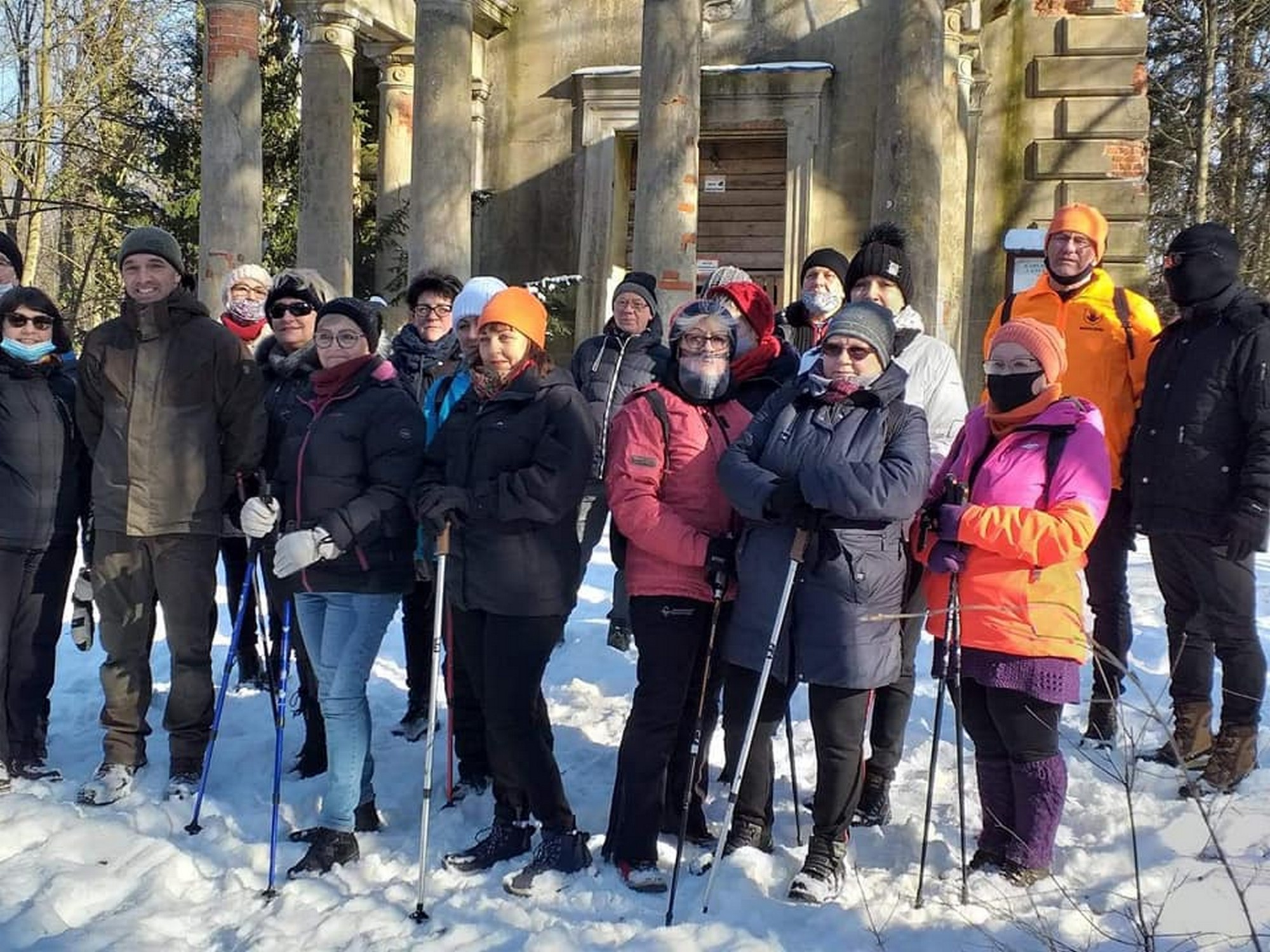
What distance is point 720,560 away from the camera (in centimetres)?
369

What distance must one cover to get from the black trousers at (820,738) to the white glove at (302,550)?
149 centimetres

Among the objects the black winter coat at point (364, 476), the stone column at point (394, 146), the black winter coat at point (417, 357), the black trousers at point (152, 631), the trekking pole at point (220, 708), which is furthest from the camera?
the stone column at point (394, 146)

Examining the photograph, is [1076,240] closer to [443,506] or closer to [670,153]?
[443,506]

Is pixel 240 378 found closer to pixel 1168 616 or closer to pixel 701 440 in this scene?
pixel 701 440

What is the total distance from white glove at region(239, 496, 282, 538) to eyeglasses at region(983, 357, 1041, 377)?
8.64 feet

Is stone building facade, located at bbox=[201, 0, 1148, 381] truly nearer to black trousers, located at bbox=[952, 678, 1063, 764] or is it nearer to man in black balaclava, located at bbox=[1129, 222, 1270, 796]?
man in black balaclava, located at bbox=[1129, 222, 1270, 796]

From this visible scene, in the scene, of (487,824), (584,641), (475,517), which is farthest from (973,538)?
(584,641)

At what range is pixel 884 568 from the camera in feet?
11.8

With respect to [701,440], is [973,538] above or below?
below

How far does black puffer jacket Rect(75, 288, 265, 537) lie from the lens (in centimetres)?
445

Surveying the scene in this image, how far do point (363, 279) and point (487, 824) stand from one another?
11694mm

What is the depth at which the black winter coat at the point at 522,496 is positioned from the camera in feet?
12.2

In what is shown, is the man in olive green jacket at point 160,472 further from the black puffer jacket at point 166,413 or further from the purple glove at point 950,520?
the purple glove at point 950,520

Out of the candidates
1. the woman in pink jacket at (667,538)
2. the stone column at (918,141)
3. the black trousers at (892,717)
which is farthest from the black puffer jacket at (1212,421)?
the stone column at (918,141)
